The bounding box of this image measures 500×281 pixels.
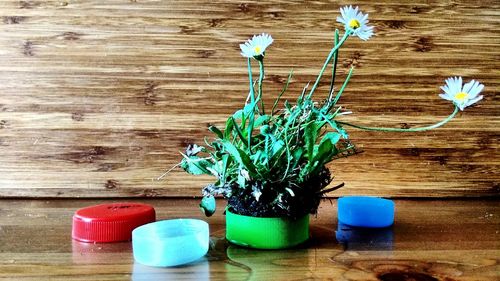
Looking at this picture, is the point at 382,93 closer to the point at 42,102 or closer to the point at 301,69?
the point at 301,69

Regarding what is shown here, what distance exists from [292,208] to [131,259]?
0.64 ft

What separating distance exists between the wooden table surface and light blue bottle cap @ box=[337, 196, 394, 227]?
2 centimetres

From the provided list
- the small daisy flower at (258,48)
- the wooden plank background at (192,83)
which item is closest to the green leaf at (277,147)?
the small daisy flower at (258,48)

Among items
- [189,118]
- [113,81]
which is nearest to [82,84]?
[113,81]

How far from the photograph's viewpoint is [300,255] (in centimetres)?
68

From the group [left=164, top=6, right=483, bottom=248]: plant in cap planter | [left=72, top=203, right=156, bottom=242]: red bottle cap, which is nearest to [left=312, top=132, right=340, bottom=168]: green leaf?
[left=164, top=6, right=483, bottom=248]: plant in cap planter

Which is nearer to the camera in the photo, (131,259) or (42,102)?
(131,259)

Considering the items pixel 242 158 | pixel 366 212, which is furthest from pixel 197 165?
pixel 366 212

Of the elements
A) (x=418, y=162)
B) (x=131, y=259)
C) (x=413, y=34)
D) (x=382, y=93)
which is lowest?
(x=131, y=259)

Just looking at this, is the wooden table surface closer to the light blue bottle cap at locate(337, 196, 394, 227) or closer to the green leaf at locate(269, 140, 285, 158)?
the light blue bottle cap at locate(337, 196, 394, 227)

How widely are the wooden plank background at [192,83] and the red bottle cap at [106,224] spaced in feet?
0.80

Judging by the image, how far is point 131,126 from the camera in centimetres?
97

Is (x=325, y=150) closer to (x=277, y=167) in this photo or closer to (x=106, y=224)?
(x=277, y=167)

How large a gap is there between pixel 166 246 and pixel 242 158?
129mm
